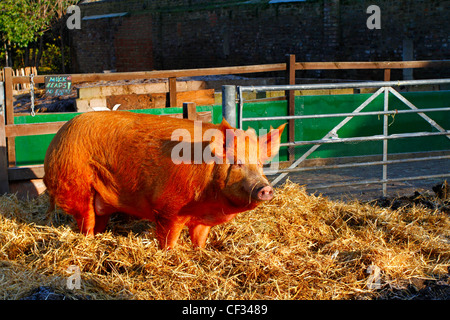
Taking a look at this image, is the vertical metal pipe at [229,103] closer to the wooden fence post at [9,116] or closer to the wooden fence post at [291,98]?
the wooden fence post at [9,116]

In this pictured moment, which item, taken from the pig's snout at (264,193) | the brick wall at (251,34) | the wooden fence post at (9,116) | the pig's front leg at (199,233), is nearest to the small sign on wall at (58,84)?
the wooden fence post at (9,116)

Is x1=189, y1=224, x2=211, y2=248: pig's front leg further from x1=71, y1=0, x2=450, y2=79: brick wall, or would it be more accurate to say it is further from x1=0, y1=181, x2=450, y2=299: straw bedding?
x1=71, y1=0, x2=450, y2=79: brick wall

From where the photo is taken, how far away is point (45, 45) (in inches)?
1203

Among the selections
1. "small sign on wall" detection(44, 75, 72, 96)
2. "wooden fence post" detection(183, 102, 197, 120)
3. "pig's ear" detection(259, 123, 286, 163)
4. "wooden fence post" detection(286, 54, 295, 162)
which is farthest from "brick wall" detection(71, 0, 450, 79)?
"pig's ear" detection(259, 123, 286, 163)

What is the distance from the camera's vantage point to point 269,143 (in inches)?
158

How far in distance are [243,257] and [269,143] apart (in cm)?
83

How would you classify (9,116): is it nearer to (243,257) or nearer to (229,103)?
(229,103)

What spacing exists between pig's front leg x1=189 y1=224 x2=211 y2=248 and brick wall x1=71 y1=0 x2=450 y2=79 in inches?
494

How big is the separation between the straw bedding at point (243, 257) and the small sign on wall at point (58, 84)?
188 cm


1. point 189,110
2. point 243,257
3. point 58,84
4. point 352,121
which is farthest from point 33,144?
point 352,121

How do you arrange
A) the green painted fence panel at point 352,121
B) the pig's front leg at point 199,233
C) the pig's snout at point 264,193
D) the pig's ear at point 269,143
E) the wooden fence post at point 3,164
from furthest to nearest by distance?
1. the green painted fence panel at point 352,121
2. the wooden fence post at point 3,164
3. the pig's front leg at point 199,233
4. the pig's ear at point 269,143
5. the pig's snout at point 264,193

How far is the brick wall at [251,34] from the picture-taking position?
1641 cm

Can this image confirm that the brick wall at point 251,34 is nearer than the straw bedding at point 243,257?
No

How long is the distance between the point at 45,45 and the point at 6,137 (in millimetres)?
26165
